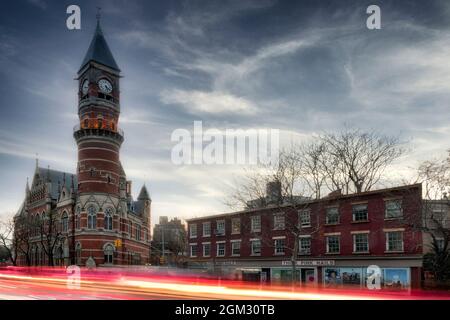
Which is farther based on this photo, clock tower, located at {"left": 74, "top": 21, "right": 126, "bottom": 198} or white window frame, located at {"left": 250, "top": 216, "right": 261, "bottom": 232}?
clock tower, located at {"left": 74, "top": 21, "right": 126, "bottom": 198}

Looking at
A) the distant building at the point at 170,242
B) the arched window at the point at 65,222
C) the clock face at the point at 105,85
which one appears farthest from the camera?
the distant building at the point at 170,242

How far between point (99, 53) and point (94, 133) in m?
12.5

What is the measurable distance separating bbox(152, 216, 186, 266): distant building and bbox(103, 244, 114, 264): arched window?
3494 centimetres

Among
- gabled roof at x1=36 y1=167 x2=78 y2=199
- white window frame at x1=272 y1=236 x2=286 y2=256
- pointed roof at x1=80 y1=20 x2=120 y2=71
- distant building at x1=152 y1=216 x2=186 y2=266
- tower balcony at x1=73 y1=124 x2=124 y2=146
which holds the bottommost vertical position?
distant building at x1=152 y1=216 x2=186 y2=266

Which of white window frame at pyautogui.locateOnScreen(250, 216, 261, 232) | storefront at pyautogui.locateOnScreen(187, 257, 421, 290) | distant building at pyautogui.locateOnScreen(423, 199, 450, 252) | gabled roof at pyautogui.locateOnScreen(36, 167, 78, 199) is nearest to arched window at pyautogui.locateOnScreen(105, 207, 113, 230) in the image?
gabled roof at pyautogui.locateOnScreen(36, 167, 78, 199)

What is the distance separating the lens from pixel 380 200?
3688 cm

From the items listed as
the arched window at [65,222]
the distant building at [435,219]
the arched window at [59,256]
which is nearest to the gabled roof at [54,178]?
the arched window at [65,222]

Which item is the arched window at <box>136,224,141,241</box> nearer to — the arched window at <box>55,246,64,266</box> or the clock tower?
the arched window at <box>55,246,64,266</box>

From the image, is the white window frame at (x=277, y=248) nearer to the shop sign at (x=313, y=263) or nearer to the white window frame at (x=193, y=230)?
the shop sign at (x=313, y=263)

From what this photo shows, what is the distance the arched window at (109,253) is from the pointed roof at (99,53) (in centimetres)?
2698

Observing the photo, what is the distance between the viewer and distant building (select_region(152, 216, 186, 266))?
112 metres

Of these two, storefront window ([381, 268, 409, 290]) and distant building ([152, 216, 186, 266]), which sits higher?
storefront window ([381, 268, 409, 290])

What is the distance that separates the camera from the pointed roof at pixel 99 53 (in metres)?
66.8
